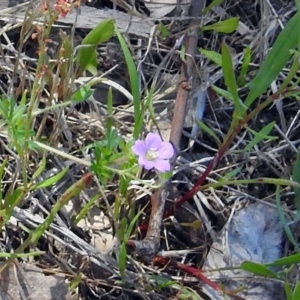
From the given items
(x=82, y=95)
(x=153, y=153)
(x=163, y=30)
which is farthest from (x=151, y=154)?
(x=163, y=30)

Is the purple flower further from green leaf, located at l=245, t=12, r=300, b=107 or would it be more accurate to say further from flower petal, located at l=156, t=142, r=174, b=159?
green leaf, located at l=245, t=12, r=300, b=107

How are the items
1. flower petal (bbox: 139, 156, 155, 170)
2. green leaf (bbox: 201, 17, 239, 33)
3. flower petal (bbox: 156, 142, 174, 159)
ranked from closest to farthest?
1. flower petal (bbox: 139, 156, 155, 170)
2. flower petal (bbox: 156, 142, 174, 159)
3. green leaf (bbox: 201, 17, 239, 33)

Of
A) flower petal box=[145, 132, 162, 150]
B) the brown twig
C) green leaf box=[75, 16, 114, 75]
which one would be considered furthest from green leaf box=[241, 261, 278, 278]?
green leaf box=[75, 16, 114, 75]

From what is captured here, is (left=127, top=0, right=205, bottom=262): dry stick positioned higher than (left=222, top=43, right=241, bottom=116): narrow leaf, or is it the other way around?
(left=222, top=43, right=241, bottom=116): narrow leaf

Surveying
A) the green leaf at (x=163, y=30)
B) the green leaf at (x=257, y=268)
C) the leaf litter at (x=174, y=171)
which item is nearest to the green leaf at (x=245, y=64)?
the leaf litter at (x=174, y=171)

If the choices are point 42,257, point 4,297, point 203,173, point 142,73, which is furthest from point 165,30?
point 4,297

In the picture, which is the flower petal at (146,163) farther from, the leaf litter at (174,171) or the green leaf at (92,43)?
the green leaf at (92,43)

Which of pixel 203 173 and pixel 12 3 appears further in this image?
pixel 12 3

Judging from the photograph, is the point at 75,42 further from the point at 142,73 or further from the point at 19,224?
the point at 19,224
